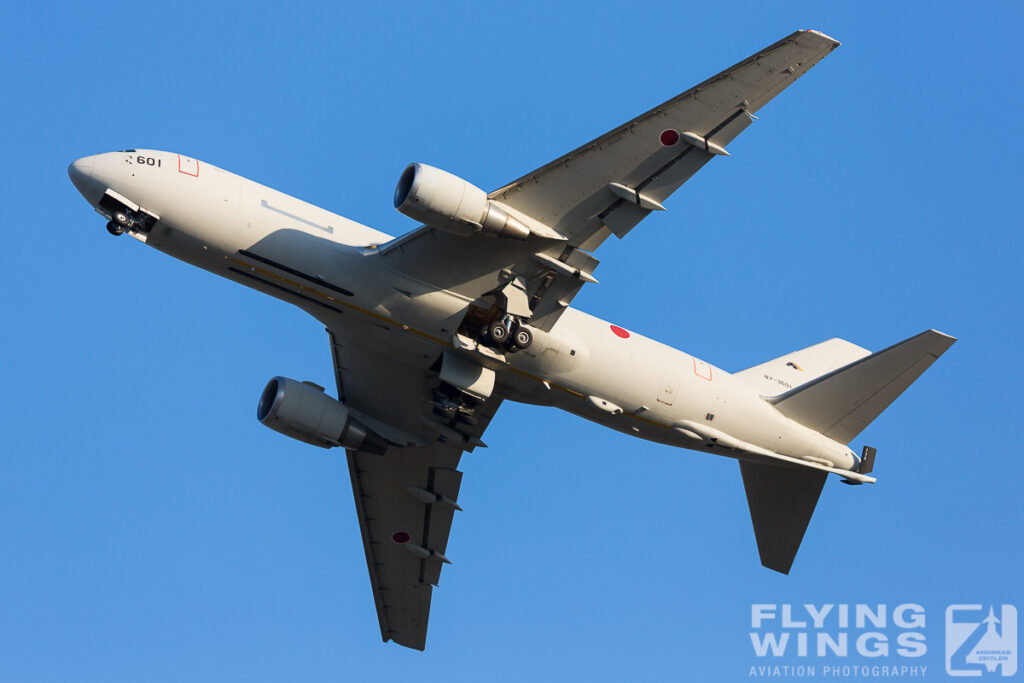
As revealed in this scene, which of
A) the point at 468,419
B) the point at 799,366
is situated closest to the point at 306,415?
the point at 468,419

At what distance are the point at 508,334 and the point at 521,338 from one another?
381 mm

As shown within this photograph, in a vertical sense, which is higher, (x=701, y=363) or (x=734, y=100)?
(x=734, y=100)

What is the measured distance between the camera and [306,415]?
3198 cm

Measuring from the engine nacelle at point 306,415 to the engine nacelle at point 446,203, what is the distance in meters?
7.56

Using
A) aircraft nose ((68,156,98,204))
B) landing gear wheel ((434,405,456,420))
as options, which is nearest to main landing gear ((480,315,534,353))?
landing gear wheel ((434,405,456,420))

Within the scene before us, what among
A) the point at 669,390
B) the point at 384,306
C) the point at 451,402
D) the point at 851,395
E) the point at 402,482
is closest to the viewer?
the point at 384,306

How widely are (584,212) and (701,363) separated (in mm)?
6076

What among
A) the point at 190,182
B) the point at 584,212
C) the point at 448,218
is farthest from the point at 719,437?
the point at 190,182

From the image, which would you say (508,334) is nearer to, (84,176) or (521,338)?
(521,338)

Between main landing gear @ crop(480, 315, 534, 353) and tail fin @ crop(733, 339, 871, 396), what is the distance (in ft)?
24.3

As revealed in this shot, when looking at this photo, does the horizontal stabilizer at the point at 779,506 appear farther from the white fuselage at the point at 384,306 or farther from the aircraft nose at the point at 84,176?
the aircraft nose at the point at 84,176

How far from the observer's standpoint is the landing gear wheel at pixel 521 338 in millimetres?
29312

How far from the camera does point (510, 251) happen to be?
28.9m

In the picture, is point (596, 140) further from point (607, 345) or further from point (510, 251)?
point (607, 345)
